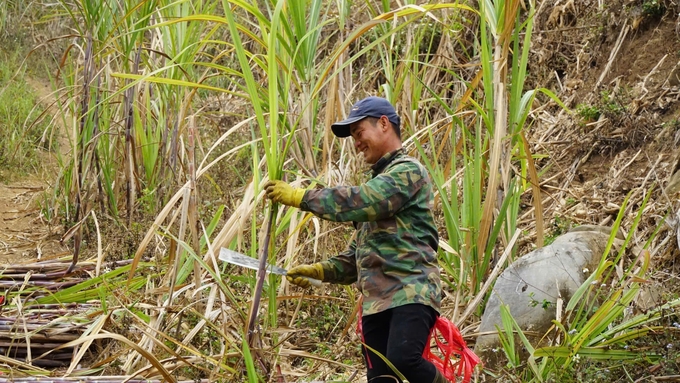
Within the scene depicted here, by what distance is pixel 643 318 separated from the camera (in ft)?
10.5

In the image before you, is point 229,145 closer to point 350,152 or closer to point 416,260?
point 350,152

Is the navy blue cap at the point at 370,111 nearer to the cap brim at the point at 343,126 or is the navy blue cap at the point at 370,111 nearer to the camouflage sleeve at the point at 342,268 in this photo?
the cap brim at the point at 343,126

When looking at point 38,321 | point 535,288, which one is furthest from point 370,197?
point 38,321

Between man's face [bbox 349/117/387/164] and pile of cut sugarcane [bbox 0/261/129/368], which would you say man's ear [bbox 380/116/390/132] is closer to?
man's face [bbox 349/117/387/164]

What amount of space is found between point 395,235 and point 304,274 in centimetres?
41

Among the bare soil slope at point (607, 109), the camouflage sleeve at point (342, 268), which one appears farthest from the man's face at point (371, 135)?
the bare soil slope at point (607, 109)

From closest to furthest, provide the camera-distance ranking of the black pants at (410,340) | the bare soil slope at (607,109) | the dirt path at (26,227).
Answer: the black pants at (410,340) < the bare soil slope at (607,109) < the dirt path at (26,227)

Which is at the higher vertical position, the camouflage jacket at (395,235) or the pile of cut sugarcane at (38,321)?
the camouflage jacket at (395,235)

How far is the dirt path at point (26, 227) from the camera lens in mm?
5445

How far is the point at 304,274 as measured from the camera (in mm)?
3062

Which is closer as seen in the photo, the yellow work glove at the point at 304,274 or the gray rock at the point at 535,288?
the yellow work glove at the point at 304,274

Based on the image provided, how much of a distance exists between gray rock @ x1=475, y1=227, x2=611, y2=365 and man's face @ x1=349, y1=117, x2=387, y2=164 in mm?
926

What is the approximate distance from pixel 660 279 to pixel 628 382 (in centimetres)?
92

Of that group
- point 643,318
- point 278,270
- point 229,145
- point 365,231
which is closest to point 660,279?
point 643,318
